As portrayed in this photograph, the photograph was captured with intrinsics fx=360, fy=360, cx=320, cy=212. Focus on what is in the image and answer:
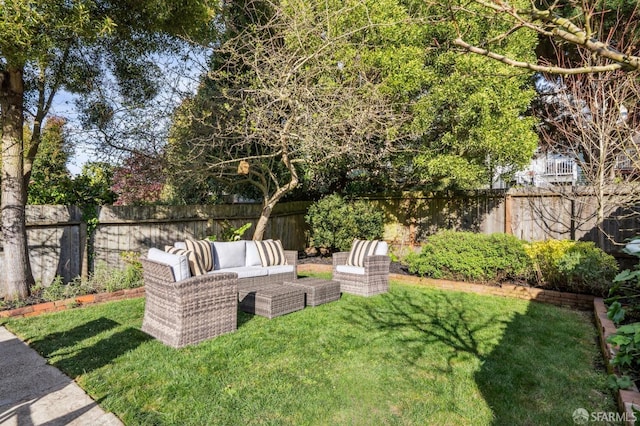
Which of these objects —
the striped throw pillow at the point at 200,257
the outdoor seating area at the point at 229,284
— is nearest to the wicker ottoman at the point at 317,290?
the outdoor seating area at the point at 229,284

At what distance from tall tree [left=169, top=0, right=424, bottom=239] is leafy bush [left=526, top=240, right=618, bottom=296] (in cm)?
345

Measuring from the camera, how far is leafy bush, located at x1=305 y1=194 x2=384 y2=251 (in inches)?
352

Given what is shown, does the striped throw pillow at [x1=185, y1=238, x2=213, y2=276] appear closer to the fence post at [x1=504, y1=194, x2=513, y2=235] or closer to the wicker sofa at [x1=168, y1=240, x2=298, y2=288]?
the wicker sofa at [x1=168, y1=240, x2=298, y2=288]

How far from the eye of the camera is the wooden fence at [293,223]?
18.9ft

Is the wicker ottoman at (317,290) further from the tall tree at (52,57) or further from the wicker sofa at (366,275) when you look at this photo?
the tall tree at (52,57)

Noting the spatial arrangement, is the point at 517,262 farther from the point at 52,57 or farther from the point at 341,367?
the point at 52,57

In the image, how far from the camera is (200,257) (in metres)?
5.64

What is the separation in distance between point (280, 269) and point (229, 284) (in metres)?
2.17

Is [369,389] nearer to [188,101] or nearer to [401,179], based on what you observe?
[188,101]

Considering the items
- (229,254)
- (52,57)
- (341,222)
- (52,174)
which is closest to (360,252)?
(341,222)

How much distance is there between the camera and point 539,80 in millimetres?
9711

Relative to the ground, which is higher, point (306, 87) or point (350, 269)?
point (306, 87)

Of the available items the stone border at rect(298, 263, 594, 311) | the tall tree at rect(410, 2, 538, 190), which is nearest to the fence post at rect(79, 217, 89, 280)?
the stone border at rect(298, 263, 594, 311)

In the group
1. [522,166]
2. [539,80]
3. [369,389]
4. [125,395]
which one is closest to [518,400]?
[369,389]
